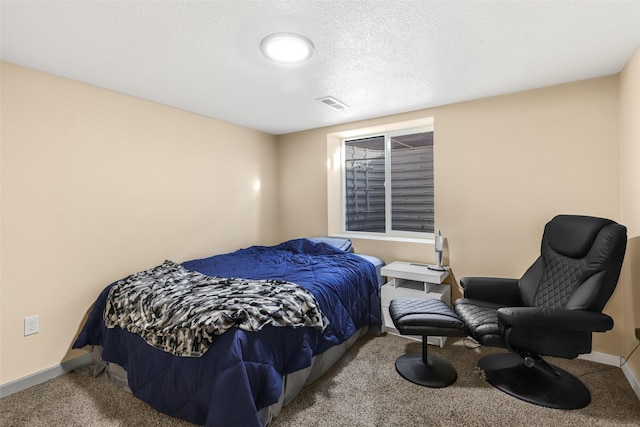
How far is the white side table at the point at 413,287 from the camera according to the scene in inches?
109

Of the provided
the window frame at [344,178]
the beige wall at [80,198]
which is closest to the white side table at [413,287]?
the window frame at [344,178]

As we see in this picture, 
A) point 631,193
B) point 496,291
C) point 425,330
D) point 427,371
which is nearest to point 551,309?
point 496,291

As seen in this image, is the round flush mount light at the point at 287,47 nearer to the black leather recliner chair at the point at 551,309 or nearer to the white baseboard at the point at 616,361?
the black leather recliner chair at the point at 551,309

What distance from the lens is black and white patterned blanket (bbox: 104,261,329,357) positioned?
165cm

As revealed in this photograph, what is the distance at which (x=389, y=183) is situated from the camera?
3807 mm

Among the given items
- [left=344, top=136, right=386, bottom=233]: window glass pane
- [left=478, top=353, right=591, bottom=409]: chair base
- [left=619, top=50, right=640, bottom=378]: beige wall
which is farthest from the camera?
[left=344, top=136, right=386, bottom=233]: window glass pane

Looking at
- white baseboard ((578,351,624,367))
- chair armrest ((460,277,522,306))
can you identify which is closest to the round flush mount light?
chair armrest ((460,277,522,306))

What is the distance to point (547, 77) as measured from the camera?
240 centimetres

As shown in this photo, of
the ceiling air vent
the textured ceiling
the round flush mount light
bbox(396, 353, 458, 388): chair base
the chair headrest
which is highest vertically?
the textured ceiling

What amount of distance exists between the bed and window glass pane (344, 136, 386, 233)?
1.15 meters

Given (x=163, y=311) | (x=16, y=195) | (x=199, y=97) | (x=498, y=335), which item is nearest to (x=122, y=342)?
(x=163, y=311)

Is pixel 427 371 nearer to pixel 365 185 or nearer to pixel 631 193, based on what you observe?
pixel 631 193

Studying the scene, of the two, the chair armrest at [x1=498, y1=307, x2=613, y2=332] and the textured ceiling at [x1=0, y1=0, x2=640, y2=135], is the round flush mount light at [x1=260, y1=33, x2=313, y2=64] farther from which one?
the chair armrest at [x1=498, y1=307, x2=613, y2=332]

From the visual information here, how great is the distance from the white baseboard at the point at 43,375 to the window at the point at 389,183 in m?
3.04
